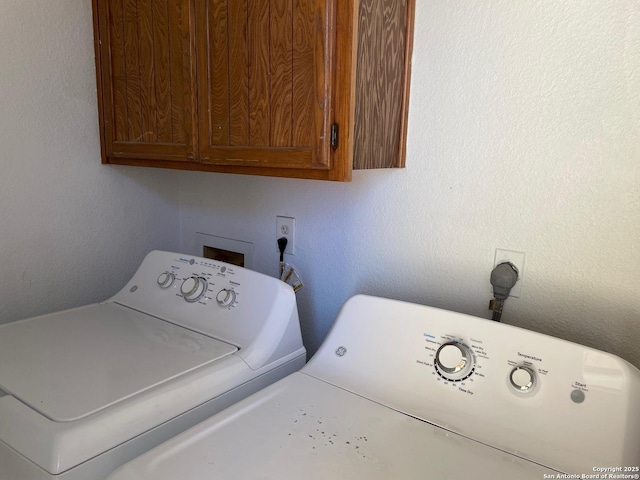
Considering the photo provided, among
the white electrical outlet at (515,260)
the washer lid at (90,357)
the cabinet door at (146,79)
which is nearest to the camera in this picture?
the washer lid at (90,357)

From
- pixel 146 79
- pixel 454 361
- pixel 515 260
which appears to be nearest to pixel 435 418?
pixel 454 361

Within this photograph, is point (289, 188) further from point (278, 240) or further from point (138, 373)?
point (138, 373)

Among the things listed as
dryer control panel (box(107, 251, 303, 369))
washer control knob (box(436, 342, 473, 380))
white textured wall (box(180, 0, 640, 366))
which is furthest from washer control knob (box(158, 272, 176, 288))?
washer control knob (box(436, 342, 473, 380))

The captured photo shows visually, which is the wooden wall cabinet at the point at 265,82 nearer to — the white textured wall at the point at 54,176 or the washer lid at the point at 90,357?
the white textured wall at the point at 54,176

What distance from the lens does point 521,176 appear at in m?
0.94

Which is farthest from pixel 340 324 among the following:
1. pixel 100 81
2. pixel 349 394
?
pixel 100 81

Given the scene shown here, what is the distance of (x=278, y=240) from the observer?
1382 mm

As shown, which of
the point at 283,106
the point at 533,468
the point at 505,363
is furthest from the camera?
the point at 283,106

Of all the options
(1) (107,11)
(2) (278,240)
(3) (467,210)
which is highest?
(1) (107,11)

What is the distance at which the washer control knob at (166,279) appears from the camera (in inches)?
49.2

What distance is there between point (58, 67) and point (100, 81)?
0.36 ft

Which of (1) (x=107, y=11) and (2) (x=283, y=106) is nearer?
(2) (x=283, y=106)

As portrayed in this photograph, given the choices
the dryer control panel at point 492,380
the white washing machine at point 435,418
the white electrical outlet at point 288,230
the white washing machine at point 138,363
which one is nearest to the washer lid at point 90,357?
the white washing machine at point 138,363

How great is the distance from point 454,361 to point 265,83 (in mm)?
663
